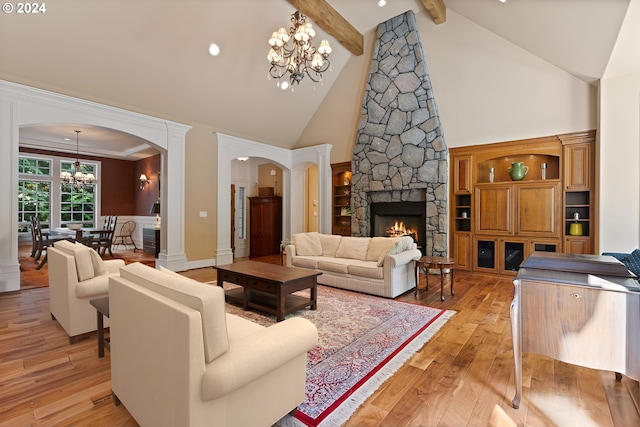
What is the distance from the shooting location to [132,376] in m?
1.68

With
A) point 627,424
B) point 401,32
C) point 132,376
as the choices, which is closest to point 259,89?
point 401,32

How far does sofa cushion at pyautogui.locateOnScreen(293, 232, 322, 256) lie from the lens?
5.43 meters

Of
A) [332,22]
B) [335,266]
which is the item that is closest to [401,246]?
[335,266]

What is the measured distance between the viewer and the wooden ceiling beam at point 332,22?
17.7 feet

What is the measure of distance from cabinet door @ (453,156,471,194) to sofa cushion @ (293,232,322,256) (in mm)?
3049

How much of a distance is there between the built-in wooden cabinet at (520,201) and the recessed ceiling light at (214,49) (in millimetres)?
4831

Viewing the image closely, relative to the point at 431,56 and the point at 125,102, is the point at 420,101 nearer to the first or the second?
the point at 431,56

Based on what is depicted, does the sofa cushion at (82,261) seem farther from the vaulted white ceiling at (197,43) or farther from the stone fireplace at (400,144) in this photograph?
the stone fireplace at (400,144)

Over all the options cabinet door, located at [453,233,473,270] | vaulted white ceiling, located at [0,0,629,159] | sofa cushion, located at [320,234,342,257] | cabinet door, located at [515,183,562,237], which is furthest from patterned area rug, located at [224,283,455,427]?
vaulted white ceiling, located at [0,0,629,159]

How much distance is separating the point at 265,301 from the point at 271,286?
34 cm

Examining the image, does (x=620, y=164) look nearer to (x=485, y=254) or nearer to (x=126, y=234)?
(x=485, y=254)

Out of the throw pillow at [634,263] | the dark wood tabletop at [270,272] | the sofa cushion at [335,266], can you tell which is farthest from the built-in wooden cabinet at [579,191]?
the dark wood tabletop at [270,272]

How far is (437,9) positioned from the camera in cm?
564

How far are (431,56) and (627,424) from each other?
20.9ft
